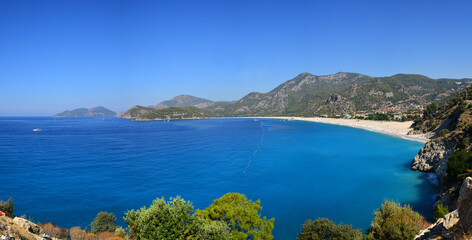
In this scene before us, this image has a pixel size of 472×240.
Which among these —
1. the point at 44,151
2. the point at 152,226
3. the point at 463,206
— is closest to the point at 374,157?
the point at 463,206

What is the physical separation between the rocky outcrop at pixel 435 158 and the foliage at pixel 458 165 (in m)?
5.46

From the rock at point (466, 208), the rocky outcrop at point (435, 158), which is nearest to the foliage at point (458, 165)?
the rocky outcrop at point (435, 158)

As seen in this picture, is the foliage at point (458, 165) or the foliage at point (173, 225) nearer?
the foliage at point (173, 225)

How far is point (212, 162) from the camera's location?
6588 centimetres

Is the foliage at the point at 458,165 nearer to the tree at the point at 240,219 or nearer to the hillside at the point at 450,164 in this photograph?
the hillside at the point at 450,164

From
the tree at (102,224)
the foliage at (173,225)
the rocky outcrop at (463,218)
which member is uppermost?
the rocky outcrop at (463,218)

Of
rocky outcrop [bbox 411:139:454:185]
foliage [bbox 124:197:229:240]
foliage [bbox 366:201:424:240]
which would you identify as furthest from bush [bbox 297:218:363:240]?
rocky outcrop [bbox 411:139:454:185]

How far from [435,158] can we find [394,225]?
36.2m

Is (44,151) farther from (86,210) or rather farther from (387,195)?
(387,195)

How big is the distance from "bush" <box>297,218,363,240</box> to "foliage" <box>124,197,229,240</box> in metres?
9.51

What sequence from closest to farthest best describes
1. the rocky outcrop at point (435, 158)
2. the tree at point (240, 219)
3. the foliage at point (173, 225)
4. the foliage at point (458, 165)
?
the foliage at point (173, 225) → the tree at point (240, 219) → the foliage at point (458, 165) → the rocky outcrop at point (435, 158)

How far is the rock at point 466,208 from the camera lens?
9859mm

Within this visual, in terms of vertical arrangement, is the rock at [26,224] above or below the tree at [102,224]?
above

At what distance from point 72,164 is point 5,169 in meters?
14.6
